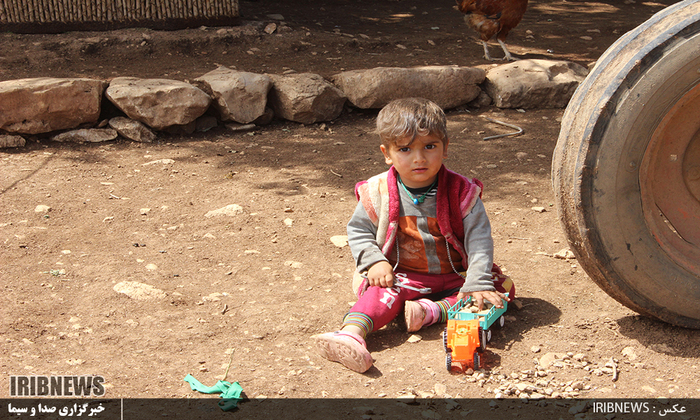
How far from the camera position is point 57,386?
2.09 meters

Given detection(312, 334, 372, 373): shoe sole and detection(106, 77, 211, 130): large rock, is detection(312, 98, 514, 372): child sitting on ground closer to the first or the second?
detection(312, 334, 372, 373): shoe sole

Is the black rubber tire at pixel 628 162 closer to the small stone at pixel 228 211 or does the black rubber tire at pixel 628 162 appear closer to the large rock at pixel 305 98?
the small stone at pixel 228 211

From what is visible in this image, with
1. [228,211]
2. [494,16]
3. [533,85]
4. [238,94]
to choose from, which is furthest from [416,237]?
[494,16]

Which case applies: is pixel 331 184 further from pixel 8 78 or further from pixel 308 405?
pixel 8 78

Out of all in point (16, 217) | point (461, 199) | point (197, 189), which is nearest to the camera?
point (461, 199)

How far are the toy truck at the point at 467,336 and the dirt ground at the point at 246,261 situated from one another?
6cm

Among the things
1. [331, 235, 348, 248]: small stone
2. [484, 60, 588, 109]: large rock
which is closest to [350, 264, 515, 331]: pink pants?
[331, 235, 348, 248]: small stone

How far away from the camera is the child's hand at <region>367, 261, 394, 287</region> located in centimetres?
244

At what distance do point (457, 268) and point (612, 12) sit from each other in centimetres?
811

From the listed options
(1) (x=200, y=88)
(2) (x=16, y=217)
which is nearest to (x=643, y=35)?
(2) (x=16, y=217)

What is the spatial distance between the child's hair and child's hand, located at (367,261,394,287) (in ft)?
1.63

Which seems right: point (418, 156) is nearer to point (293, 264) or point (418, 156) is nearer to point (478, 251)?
point (478, 251)

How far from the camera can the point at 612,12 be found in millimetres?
9156

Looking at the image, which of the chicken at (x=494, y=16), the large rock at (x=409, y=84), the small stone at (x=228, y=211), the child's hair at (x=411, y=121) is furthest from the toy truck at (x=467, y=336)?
the chicken at (x=494, y=16)
